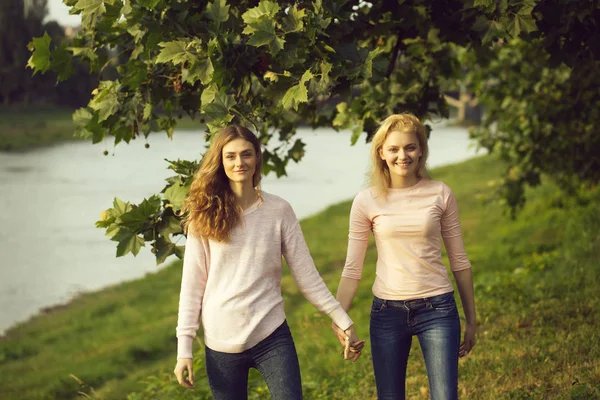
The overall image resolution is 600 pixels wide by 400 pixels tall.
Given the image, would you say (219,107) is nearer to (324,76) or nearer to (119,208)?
(324,76)

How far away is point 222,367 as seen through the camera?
129 inches

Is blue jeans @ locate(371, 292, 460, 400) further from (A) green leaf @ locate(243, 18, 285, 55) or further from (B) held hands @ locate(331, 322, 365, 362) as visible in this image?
(A) green leaf @ locate(243, 18, 285, 55)

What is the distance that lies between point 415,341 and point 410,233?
160 inches

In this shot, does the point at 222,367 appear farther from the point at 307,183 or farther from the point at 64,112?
the point at 64,112

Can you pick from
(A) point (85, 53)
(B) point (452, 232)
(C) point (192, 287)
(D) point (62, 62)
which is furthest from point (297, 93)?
(A) point (85, 53)

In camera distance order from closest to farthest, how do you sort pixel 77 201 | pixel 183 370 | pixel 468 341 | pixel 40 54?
pixel 183 370
pixel 468 341
pixel 40 54
pixel 77 201

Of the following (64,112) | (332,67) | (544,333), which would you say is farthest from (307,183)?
(332,67)

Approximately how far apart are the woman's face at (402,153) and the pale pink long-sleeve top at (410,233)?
94 mm

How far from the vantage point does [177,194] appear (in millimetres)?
4031

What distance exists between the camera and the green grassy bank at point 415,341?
568 centimetres

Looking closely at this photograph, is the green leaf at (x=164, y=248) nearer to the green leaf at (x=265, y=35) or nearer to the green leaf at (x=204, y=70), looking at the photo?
the green leaf at (x=204, y=70)

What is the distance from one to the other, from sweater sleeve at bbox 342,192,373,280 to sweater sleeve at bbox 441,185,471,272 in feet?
1.14

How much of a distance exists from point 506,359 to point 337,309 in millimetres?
2805

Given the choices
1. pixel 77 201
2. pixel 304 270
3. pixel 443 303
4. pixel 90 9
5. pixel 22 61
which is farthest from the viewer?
pixel 22 61
